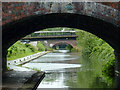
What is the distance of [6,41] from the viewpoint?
15602 mm

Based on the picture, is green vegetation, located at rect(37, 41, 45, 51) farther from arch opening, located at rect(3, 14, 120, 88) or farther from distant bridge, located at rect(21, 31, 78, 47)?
arch opening, located at rect(3, 14, 120, 88)

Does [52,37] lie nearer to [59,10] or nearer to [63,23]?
[63,23]

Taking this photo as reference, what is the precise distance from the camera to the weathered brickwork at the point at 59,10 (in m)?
9.95

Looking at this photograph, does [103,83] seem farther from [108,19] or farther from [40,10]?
[40,10]

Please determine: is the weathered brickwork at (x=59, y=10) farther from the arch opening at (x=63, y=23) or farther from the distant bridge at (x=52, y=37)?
the distant bridge at (x=52, y=37)

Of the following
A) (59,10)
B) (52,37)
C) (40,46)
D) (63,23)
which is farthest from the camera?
(40,46)

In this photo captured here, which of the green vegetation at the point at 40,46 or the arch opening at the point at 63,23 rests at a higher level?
the arch opening at the point at 63,23

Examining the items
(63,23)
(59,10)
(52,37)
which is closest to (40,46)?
(52,37)

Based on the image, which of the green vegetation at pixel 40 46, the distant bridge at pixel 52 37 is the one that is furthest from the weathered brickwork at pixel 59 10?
the green vegetation at pixel 40 46

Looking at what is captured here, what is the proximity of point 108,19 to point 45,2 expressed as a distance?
248 centimetres

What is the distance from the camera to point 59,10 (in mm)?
9992

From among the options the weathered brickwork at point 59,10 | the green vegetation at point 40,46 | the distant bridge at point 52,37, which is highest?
the weathered brickwork at point 59,10

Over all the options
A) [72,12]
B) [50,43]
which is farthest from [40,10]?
[50,43]

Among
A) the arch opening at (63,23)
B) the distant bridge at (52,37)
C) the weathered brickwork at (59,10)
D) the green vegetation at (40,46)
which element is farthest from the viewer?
the green vegetation at (40,46)
